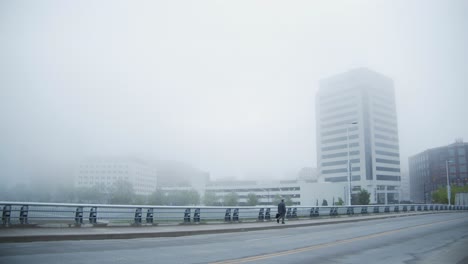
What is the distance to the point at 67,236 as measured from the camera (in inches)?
552

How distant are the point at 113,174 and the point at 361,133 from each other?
10759 cm

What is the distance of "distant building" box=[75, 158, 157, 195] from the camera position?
7211 cm

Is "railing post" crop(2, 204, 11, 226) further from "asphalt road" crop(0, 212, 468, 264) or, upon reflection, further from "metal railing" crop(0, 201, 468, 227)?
"asphalt road" crop(0, 212, 468, 264)

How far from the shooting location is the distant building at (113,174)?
7211 cm

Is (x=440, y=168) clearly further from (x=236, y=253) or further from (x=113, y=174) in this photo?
(x=236, y=253)

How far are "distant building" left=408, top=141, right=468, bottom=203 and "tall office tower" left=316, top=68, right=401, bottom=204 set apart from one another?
62.0 ft

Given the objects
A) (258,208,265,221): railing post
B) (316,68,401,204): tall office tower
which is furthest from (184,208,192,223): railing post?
(316,68,401,204): tall office tower

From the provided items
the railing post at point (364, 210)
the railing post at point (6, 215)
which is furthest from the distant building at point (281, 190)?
the railing post at point (6, 215)

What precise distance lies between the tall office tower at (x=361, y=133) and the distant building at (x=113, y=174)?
271 ft

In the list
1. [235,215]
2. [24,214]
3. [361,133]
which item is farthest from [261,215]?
[361,133]

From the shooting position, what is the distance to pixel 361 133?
157 metres

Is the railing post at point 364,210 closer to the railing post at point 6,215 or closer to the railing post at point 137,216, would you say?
the railing post at point 137,216

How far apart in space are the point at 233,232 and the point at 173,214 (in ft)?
14.9

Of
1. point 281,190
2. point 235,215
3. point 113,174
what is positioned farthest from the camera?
point 281,190
